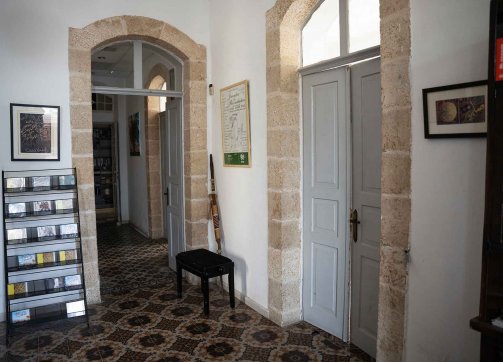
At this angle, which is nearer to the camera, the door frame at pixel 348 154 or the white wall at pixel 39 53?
the door frame at pixel 348 154

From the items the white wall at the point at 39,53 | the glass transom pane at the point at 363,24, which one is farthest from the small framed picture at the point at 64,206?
the glass transom pane at the point at 363,24

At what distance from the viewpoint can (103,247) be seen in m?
6.59

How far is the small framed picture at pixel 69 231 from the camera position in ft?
12.5

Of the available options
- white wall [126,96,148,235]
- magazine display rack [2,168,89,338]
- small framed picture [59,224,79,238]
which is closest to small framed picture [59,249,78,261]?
magazine display rack [2,168,89,338]

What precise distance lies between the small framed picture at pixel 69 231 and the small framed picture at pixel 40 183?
1.32ft

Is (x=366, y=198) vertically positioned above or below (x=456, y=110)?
below

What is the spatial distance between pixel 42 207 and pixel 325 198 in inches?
105

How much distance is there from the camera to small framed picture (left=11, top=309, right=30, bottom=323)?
350 cm

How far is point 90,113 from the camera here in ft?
13.4

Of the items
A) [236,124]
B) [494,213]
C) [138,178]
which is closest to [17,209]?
[236,124]

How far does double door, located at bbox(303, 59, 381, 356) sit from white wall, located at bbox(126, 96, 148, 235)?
4584mm

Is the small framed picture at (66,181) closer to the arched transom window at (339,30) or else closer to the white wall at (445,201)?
the arched transom window at (339,30)

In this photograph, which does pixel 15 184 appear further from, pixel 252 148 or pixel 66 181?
pixel 252 148

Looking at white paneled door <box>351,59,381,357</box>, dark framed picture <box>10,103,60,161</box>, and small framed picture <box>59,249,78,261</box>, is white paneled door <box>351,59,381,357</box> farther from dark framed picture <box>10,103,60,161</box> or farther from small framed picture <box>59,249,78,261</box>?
dark framed picture <box>10,103,60,161</box>
